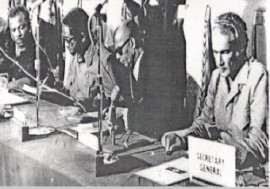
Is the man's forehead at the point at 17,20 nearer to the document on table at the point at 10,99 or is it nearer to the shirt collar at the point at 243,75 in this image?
the document on table at the point at 10,99

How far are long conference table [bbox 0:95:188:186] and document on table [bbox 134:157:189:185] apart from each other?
0.02 meters

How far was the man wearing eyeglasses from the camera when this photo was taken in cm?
173

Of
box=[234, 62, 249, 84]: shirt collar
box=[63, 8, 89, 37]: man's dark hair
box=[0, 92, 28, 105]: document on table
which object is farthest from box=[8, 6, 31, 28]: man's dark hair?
box=[234, 62, 249, 84]: shirt collar

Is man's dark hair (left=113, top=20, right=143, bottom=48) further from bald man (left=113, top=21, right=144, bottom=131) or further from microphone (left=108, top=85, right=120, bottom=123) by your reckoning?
microphone (left=108, top=85, right=120, bottom=123)

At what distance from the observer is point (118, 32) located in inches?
66.7

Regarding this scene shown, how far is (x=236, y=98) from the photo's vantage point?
1.51 m

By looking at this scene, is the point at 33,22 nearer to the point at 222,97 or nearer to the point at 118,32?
the point at 118,32

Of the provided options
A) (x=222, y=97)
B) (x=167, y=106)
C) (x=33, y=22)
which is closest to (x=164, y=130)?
(x=167, y=106)

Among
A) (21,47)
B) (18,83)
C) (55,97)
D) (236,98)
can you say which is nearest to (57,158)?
(55,97)

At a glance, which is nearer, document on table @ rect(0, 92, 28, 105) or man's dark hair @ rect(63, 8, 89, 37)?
man's dark hair @ rect(63, 8, 89, 37)

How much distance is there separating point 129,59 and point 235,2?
426mm

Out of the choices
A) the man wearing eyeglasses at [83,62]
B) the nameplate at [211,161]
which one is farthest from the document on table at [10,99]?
the nameplate at [211,161]

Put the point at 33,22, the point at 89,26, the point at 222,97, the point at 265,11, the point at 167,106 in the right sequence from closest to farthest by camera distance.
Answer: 1. the point at 265,11
2. the point at 222,97
3. the point at 167,106
4. the point at 89,26
5. the point at 33,22

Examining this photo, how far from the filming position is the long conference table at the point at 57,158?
167cm
